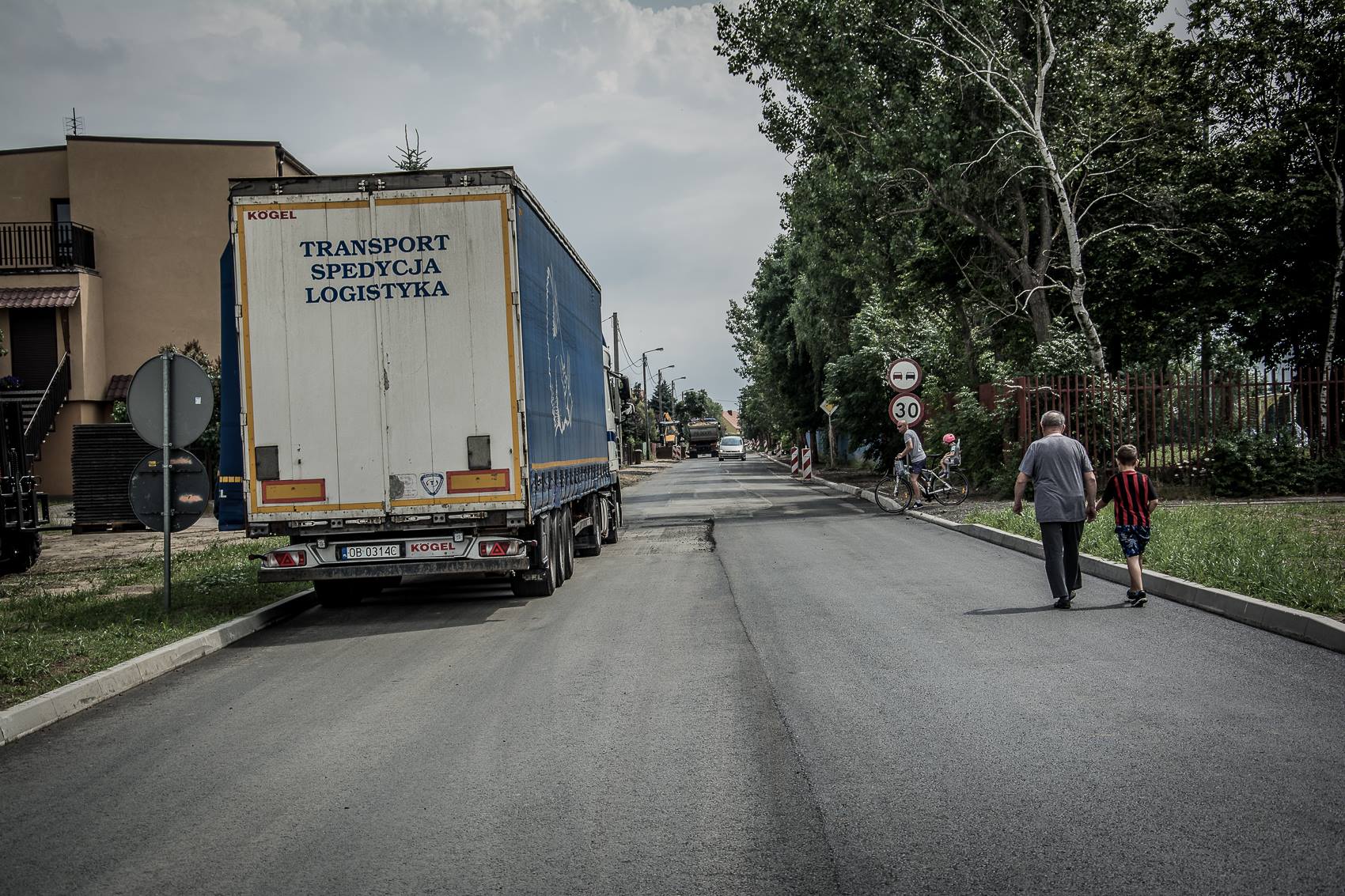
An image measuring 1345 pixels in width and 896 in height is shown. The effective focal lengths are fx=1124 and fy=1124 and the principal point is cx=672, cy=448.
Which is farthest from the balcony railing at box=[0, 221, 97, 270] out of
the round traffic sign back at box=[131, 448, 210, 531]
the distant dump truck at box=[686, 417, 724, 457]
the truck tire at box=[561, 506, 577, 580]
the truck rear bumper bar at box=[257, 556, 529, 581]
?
the distant dump truck at box=[686, 417, 724, 457]

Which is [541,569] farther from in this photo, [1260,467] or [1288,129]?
[1288,129]

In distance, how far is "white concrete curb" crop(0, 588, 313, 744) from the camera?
656 cm

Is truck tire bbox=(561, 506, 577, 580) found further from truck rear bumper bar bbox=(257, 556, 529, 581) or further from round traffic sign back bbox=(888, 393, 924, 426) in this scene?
round traffic sign back bbox=(888, 393, 924, 426)

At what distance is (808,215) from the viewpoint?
28484mm

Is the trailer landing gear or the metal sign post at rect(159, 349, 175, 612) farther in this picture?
the trailer landing gear

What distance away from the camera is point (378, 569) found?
10492mm

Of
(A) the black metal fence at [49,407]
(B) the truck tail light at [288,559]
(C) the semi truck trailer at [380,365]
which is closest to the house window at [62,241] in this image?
(A) the black metal fence at [49,407]

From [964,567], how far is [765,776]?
838cm

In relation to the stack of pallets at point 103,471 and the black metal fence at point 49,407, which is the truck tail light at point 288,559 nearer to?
the stack of pallets at point 103,471

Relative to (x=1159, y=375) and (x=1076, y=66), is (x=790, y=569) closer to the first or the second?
(x=1159, y=375)

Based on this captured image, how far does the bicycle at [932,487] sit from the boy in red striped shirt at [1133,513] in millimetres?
12629

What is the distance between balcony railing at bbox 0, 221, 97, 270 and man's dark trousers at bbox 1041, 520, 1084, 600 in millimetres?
29171

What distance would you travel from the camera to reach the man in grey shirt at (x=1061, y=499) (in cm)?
966

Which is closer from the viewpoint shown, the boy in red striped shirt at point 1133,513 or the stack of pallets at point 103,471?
the boy in red striped shirt at point 1133,513
